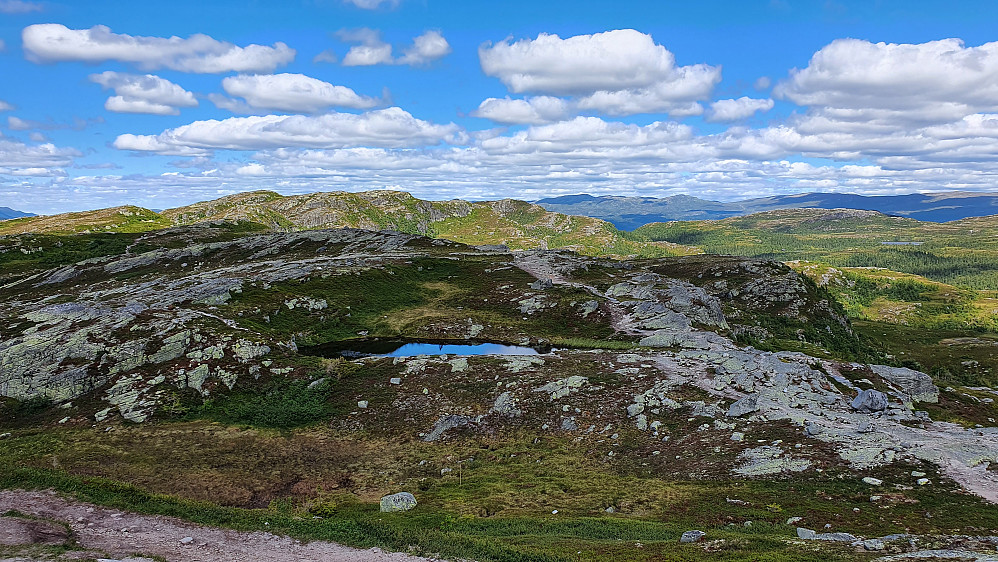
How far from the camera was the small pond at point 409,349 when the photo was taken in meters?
71.9

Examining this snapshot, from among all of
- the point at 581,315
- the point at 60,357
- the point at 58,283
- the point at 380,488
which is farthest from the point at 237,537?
the point at 58,283

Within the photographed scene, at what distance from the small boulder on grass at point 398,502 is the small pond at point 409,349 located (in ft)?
118

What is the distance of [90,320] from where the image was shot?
60000 millimetres

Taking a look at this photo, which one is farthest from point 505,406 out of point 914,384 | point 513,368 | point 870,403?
point 914,384

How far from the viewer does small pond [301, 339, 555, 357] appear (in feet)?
236

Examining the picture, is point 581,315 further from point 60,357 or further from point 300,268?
point 60,357

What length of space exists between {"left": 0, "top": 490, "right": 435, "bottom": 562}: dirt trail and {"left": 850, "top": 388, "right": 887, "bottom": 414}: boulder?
44638mm

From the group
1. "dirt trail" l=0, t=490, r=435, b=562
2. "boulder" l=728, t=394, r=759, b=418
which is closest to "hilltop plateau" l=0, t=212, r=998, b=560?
"boulder" l=728, t=394, r=759, b=418

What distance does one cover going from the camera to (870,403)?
4662 cm

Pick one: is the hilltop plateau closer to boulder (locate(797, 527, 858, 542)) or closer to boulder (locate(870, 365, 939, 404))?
boulder (locate(797, 527, 858, 542))

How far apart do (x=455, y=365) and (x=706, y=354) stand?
31.9 m

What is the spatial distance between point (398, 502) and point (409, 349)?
137ft

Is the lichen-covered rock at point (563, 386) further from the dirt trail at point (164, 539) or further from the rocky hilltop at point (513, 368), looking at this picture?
the dirt trail at point (164, 539)

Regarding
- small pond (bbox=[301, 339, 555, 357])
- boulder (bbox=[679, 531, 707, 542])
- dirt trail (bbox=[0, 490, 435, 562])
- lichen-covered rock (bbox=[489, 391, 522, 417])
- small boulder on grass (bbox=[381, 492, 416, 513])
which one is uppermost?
dirt trail (bbox=[0, 490, 435, 562])
